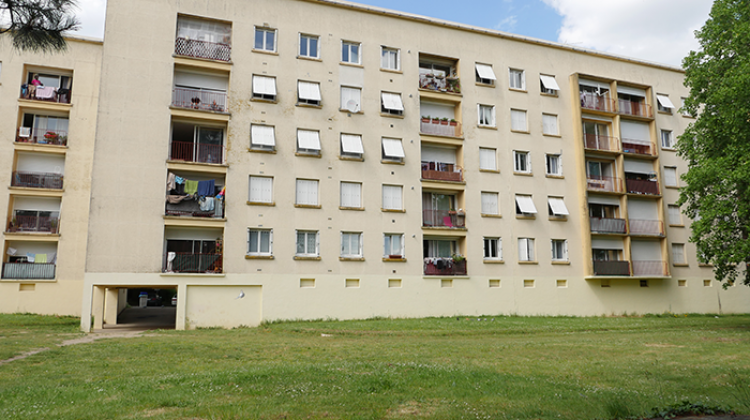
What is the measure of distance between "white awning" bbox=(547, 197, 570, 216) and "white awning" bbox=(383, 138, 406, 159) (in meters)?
11.3

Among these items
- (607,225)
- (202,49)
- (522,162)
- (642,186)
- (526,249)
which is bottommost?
(526,249)

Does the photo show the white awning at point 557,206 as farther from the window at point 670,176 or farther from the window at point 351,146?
the window at point 351,146

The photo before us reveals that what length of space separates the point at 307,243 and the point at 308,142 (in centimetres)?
607

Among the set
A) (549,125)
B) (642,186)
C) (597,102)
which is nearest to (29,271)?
(549,125)

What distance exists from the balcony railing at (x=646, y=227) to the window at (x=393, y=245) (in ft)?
57.2

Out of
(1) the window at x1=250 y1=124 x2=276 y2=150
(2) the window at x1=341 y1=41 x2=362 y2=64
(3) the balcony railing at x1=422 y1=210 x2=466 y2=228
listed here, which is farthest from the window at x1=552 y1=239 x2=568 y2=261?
(1) the window at x1=250 y1=124 x2=276 y2=150

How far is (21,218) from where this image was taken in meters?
35.5

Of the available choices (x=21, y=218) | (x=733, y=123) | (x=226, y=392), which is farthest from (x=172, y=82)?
(x=733, y=123)

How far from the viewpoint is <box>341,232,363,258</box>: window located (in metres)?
32.8

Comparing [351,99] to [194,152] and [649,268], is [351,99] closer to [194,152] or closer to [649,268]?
[194,152]

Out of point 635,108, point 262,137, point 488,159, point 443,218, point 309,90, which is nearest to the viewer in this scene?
point 262,137

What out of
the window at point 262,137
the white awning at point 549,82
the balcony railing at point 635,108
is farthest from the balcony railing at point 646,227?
the window at point 262,137

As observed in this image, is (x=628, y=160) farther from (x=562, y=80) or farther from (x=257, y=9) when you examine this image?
(x=257, y=9)

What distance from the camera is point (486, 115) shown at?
37.8 meters
